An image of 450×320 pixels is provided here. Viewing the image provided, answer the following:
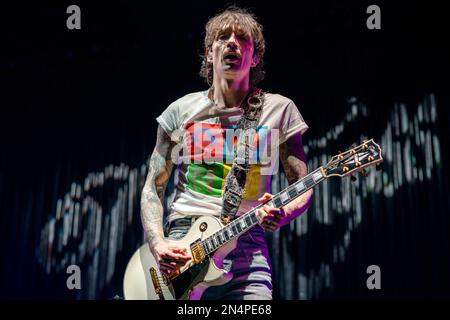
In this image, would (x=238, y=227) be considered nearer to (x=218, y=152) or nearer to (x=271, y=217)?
(x=271, y=217)

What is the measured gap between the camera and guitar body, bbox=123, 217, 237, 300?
6.39 feet

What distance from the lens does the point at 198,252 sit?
2021 millimetres

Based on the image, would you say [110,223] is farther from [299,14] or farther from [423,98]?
[423,98]

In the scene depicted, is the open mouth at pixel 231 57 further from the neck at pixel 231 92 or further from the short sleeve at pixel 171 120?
the short sleeve at pixel 171 120

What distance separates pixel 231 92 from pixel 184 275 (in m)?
0.95

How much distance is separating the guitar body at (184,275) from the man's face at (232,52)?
78 centimetres

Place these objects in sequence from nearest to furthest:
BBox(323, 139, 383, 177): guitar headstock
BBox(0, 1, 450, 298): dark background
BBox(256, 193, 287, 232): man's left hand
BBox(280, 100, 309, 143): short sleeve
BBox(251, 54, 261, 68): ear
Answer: BBox(256, 193, 287, 232): man's left hand < BBox(323, 139, 383, 177): guitar headstock < BBox(280, 100, 309, 143): short sleeve < BBox(251, 54, 261, 68): ear < BBox(0, 1, 450, 298): dark background

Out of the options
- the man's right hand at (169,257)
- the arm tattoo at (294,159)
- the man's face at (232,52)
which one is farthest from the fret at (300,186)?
the man's face at (232,52)

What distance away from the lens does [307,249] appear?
4582 millimetres

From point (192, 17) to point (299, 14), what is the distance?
3.70ft

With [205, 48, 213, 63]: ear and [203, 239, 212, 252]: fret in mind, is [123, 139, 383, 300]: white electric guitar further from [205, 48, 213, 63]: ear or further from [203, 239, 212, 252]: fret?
[205, 48, 213, 63]: ear

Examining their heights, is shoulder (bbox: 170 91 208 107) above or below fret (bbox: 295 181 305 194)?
above

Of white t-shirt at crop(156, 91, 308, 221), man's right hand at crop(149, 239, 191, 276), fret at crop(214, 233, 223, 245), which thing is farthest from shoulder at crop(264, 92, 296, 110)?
man's right hand at crop(149, 239, 191, 276)
